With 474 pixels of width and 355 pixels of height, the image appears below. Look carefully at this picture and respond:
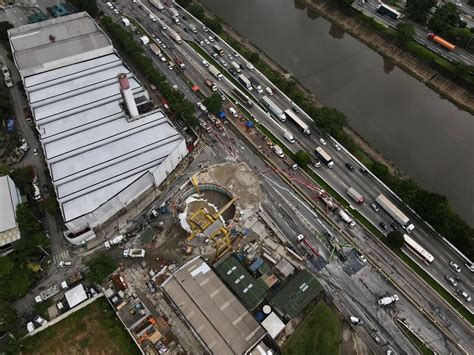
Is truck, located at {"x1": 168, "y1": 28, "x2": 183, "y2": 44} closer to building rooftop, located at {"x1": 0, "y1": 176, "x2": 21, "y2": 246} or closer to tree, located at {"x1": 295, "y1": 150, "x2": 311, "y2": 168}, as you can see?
tree, located at {"x1": 295, "y1": 150, "x2": 311, "y2": 168}

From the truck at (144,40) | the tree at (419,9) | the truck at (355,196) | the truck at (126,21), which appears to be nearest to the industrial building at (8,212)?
the truck at (144,40)

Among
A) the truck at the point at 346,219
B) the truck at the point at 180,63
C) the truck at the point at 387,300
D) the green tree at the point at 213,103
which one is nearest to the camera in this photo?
the truck at the point at 387,300

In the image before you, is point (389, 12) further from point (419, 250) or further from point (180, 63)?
point (419, 250)

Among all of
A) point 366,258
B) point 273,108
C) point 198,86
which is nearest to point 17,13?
point 198,86

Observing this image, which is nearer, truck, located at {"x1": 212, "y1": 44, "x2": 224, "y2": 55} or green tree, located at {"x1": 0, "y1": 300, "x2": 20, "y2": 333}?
green tree, located at {"x1": 0, "y1": 300, "x2": 20, "y2": 333}

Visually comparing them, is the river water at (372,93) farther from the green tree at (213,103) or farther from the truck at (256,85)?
the green tree at (213,103)

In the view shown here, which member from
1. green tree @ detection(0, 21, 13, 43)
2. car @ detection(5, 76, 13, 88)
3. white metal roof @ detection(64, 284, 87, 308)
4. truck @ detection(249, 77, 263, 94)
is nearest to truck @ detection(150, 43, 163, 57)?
truck @ detection(249, 77, 263, 94)
